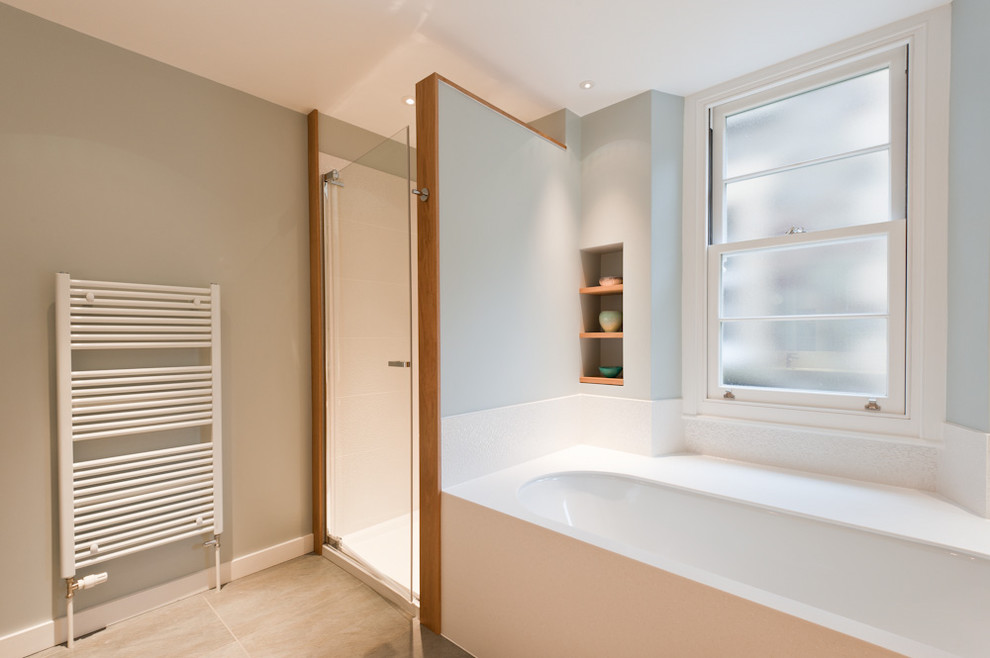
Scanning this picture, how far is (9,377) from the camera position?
166 cm

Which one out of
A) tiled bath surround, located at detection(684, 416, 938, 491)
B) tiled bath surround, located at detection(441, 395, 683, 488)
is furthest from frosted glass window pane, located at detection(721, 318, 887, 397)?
tiled bath surround, located at detection(441, 395, 683, 488)

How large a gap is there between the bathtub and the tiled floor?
0.62 metres

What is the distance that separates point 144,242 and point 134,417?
29.3 inches

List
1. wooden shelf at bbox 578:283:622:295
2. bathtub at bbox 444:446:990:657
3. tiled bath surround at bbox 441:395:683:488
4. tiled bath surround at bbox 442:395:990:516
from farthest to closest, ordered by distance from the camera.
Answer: wooden shelf at bbox 578:283:622:295, tiled bath surround at bbox 441:395:683:488, tiled bath surround at bbox 442:395:990:516, bathtub at bbox 444:446:990:657

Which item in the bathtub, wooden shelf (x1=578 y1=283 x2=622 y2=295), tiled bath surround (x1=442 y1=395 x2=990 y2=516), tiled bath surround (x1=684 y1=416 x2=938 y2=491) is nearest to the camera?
the bathtub

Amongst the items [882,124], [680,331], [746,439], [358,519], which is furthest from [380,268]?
[882,124]

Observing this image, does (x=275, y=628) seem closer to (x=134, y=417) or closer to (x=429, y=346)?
(x=134, y=417)

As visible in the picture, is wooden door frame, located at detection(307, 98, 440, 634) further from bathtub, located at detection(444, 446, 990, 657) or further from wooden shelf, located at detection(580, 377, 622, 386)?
wooden shelf, located at detection(580, 377, 622, 386)

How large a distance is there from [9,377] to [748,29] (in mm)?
3055

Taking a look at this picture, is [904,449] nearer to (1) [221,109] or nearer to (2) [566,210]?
(2) [566,210]

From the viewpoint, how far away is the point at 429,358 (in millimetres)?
1827

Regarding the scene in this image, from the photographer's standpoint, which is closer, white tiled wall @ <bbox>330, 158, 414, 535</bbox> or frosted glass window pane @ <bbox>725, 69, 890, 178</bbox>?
frosted glass window pane @ <bbox>725, 69, 890, 178</bbox>

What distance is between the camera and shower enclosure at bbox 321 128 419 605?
1972mm

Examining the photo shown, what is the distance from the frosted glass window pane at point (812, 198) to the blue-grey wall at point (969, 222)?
0.81 feet
